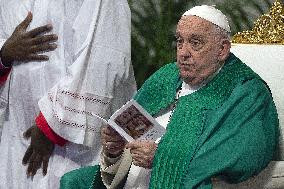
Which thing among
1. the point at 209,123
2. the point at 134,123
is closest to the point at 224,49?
the point at 209,123

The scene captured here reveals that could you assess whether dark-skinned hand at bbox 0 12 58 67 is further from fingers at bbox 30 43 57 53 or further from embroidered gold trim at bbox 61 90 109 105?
embroidered gold trim at bbox 61 90 109 105

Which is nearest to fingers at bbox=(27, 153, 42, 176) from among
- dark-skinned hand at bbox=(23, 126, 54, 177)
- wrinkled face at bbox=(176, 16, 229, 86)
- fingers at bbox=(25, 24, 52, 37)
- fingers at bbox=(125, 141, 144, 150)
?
dark-skinned hand at bbox=(23, 126, 54, 177)

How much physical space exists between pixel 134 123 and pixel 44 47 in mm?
965

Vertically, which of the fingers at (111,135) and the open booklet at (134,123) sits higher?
the open booklet at (134,123)

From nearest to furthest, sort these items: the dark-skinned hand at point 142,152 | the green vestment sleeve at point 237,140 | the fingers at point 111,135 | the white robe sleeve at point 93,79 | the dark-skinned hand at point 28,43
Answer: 1. the green vestment sleeve at point 237,140
2. the dark-skinned hand at point 142,152
3. the fingers at point 111,135
4. the white robe sleeve at point 93,79
5. the dark-skinned hand at point 28,43

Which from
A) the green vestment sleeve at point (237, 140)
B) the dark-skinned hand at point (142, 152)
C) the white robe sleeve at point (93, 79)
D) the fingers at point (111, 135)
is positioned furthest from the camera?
the white robe sleeve at point (93, 79)

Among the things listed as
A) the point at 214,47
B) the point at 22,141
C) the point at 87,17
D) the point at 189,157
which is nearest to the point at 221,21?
the point at 214,47

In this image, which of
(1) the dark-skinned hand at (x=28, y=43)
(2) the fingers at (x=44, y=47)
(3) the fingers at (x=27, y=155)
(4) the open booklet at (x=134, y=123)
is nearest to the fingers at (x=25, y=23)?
(1) the dark-skinned hand at (x=28, y=43)

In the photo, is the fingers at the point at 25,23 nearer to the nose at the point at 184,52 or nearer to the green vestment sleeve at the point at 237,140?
the nose at the point at 184,52

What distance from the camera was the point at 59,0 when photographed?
385 centimetres

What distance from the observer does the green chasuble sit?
9.98ft

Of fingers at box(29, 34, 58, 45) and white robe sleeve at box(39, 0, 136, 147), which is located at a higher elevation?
fingers at box(29, 34, 58, 45)

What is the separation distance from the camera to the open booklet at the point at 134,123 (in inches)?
120

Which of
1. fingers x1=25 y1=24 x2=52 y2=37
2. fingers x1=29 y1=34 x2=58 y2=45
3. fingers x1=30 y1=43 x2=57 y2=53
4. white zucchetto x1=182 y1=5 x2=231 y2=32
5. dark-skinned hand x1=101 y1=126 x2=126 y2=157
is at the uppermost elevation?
white zucchetto x1=182 y1=5 x2=231 y2=32
